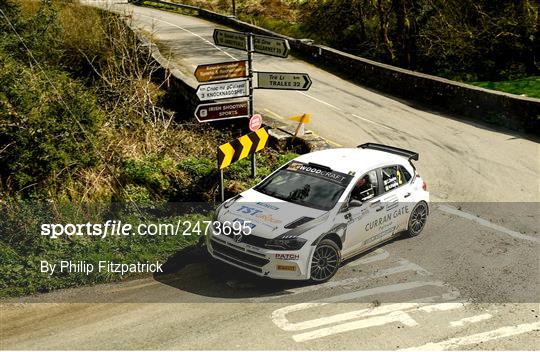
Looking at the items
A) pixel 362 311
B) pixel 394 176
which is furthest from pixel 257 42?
pixel 362 311

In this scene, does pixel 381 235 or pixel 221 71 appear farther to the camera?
pixel 221 71

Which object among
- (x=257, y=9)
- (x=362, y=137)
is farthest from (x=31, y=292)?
(x=257, y=9)

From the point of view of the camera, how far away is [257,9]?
42688 mm

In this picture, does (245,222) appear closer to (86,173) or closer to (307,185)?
(307,185)

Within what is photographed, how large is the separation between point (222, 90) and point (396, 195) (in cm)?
400

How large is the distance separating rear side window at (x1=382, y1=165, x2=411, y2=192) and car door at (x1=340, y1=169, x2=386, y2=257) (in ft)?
0.69

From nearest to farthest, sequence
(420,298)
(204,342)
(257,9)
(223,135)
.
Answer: (204,342) → (420,298) → (223,135) → (257,9)

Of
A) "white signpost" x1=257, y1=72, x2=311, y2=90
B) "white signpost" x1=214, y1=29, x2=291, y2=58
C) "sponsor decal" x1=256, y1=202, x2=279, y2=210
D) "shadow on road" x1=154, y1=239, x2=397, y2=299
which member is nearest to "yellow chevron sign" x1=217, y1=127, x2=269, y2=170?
"white signpost" x1=257, y1=72, x2=311, y2=90

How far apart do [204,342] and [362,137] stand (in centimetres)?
1065

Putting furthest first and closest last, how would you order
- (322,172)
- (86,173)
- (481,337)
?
(86,173) → (322,172) → (481,337)

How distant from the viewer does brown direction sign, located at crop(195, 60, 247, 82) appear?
38.8ft

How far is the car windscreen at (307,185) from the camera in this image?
10.0m

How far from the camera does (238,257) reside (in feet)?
→ 30.8

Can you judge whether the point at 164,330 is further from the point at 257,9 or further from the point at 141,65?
the point at 257,9
